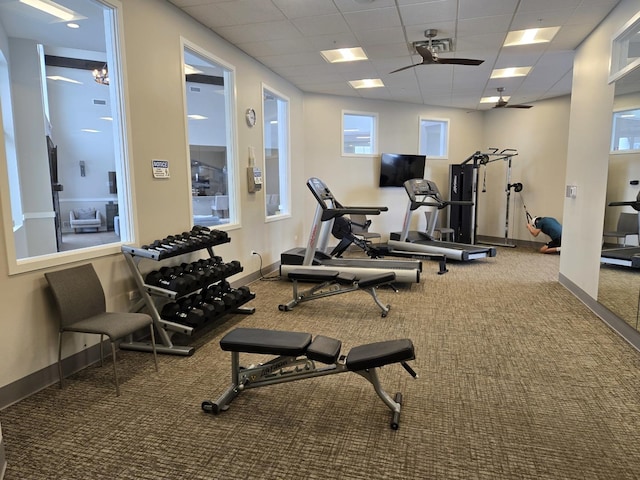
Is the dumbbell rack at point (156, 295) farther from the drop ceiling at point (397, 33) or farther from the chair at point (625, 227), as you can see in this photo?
the chair at point (625, 227)

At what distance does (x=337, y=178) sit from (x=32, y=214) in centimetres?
540

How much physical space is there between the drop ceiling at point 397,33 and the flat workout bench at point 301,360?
322 cm

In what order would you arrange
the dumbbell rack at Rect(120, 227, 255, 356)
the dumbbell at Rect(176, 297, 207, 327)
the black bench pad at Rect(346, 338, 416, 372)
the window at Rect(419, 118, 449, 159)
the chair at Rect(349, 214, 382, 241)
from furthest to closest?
the window at Rect(419, 118, 449, 159)
the chair at Rect(349, 214, 382, 241)
the dumbbell at Rect(176, 297, 207, 327)
the dumbbell rack at Rect(120, 227, 255, 356)
the black bench pad at Rect(346, 338, 416, 372)

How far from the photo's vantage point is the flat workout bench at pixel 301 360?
2248mm

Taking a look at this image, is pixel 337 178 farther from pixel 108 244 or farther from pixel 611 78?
pixel 108 244

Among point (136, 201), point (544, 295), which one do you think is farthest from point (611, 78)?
point (136, 201)

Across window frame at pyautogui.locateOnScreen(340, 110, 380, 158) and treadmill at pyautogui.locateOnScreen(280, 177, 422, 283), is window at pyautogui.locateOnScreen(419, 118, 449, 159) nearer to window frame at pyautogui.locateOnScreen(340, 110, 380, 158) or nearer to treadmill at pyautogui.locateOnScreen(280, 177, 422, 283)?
window frame at pyautogui.locateOnScreen(340, 110, 380, 158)

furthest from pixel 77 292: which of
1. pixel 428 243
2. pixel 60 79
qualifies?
pixel 428 243

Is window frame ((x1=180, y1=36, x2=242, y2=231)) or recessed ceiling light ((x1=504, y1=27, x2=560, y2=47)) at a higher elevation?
recessed ceiling light ((x1=504, y1=27, x2=560, y2=47))

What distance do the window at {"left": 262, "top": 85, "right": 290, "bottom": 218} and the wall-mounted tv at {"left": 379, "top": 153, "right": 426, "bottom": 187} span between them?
251 cm

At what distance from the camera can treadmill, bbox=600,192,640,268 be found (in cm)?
341

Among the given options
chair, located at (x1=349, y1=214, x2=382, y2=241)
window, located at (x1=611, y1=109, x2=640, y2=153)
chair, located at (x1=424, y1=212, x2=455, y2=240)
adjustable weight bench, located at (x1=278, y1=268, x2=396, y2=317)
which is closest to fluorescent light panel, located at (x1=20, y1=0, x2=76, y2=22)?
adjustable weight bench, located at (x1=278, y1=268, x2=396, y2=317)

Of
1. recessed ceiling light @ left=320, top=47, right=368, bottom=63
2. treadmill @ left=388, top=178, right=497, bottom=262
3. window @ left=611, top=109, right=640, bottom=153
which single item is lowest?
treadmill @ left=388, top=178, right=497, bottom=262

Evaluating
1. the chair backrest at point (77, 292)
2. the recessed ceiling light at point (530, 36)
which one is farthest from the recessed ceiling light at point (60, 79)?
the recessed ceiling light at point (530, 36)
